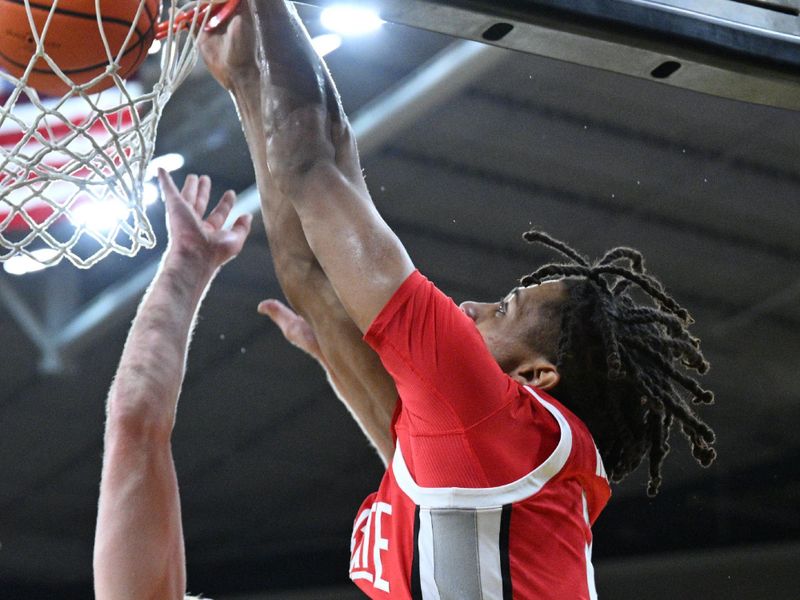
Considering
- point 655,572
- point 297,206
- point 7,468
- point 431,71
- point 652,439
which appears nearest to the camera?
point 297,206

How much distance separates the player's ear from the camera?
82.0 inches

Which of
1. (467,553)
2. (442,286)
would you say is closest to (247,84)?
(467,553)

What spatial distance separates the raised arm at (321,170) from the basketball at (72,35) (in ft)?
0.71

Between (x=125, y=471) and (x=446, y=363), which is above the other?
(x=446, y=363)

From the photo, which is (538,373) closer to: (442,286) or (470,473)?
(470,473)

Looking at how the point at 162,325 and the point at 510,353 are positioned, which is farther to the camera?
the point at 162,325

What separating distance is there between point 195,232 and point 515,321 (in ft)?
2.34

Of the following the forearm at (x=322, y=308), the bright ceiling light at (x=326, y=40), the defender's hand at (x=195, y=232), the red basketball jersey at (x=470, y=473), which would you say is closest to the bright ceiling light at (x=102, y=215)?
the defender's hand at (x=195, y=232)

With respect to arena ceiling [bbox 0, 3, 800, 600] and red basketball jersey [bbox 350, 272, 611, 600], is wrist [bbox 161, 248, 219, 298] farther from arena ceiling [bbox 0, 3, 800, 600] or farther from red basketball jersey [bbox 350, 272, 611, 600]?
arena ceiling [bbox 0, 3, 800, 600]

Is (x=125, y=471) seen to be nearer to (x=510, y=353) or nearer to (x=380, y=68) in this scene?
(x=510, y=353)

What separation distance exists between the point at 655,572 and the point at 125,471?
18.1 ft

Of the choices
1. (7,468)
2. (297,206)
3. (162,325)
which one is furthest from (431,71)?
(7,468)

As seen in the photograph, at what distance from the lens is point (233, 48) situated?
2248 millimetres

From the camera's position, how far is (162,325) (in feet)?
7.72
